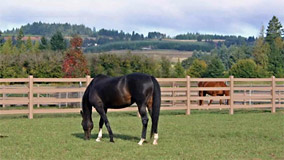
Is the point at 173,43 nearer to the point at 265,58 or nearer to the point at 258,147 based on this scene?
the point at 265,58

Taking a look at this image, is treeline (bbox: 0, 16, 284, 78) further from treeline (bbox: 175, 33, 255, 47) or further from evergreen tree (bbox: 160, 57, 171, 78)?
treeline (bbox: 175, 33, 255, 47)

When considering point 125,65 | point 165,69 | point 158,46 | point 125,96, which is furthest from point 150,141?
point 158,46

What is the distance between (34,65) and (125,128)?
1570 inches

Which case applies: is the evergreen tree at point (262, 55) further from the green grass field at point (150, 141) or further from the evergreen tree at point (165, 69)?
the green grass field at point (150, 141)

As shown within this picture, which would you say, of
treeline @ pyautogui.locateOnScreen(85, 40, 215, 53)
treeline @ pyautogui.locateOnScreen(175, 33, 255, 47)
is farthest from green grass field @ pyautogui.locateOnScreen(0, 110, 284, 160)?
treeline @ pyautogui.locateOnScreen(175, 33, 255, 47)

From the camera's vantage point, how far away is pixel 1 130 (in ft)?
37.2

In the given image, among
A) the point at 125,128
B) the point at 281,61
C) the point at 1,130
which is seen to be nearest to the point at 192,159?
the point at 125,128

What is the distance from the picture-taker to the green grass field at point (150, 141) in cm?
771

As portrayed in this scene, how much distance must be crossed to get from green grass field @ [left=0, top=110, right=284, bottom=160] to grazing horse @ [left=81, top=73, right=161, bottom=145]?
1.49 feet

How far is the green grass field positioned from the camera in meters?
7.71

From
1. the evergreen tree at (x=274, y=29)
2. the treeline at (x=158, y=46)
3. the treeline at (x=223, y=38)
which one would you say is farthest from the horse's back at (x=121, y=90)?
the treeline at (x=223, y=38)

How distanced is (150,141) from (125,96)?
1.06 meters

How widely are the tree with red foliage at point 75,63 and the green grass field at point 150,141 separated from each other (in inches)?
683

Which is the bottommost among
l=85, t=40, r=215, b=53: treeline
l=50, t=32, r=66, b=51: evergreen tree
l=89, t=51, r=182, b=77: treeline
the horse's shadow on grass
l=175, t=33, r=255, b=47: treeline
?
the horse's shadow on grass
